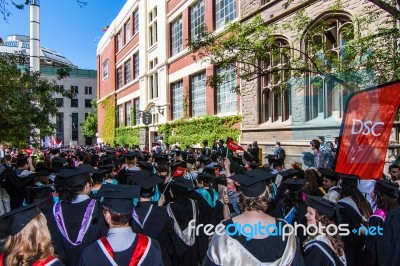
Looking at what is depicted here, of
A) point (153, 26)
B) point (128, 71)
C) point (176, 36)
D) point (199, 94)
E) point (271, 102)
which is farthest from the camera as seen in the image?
point (128, 71)

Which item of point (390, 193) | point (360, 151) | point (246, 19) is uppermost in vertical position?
point (246, 19)

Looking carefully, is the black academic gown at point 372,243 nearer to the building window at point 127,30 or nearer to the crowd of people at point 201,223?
the crowd of people at point 201,223

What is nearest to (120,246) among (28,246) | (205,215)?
(28,246)

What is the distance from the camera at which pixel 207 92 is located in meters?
20.2

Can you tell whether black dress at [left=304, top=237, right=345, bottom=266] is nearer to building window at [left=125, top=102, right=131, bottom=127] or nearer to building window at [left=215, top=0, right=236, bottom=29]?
building window at [left=215, top=0, right=236, bottom=29]

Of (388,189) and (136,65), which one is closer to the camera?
(388,189)

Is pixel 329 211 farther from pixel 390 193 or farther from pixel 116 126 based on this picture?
pixel 116 126

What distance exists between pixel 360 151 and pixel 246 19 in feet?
40.5

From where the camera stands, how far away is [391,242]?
338 cm

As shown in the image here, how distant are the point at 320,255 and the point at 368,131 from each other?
2692mm

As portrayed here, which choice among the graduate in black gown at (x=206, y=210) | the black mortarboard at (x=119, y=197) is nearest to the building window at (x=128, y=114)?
the graduate in black gown at (x=206, y=210)

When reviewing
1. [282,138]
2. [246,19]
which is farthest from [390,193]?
[246,19]

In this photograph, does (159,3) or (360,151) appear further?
(159,3)

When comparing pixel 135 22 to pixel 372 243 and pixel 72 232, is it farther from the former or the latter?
pixel 372 243
